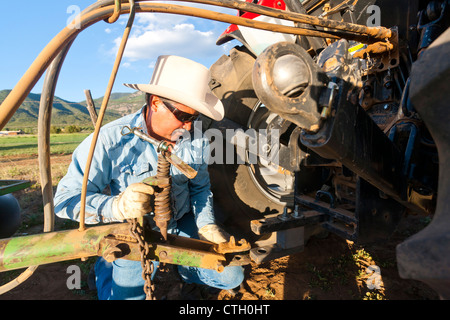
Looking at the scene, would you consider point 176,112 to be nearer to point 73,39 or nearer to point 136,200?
point 136,200

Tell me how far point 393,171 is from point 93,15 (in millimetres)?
1546

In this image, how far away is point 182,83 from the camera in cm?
184

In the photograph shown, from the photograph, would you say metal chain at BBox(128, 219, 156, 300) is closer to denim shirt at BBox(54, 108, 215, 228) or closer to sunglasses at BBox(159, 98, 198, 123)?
denim shirt at BBox(54, 108, 215, 228)

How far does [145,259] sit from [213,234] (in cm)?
77

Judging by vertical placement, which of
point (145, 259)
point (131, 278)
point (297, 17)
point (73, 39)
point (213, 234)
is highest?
point (297, 17)

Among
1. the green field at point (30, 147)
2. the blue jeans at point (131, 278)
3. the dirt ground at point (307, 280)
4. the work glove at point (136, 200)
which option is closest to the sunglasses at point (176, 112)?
the work glove at point (136, 200)

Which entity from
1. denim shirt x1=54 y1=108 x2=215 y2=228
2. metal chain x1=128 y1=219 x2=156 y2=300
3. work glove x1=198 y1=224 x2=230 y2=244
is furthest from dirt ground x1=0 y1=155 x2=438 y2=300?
metal chain x1=128 y1=219 x2=156 y2=300

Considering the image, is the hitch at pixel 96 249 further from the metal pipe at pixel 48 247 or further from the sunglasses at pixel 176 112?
the sunglasses at pixel 176 112

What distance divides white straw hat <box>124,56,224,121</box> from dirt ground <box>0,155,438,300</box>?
1695 millimetres

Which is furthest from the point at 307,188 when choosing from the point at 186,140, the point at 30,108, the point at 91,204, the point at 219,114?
the point at 30,108

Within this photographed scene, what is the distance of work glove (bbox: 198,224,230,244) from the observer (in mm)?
1924

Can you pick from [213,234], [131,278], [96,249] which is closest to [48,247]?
[96,249]

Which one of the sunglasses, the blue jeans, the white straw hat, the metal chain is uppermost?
the white straw hat
